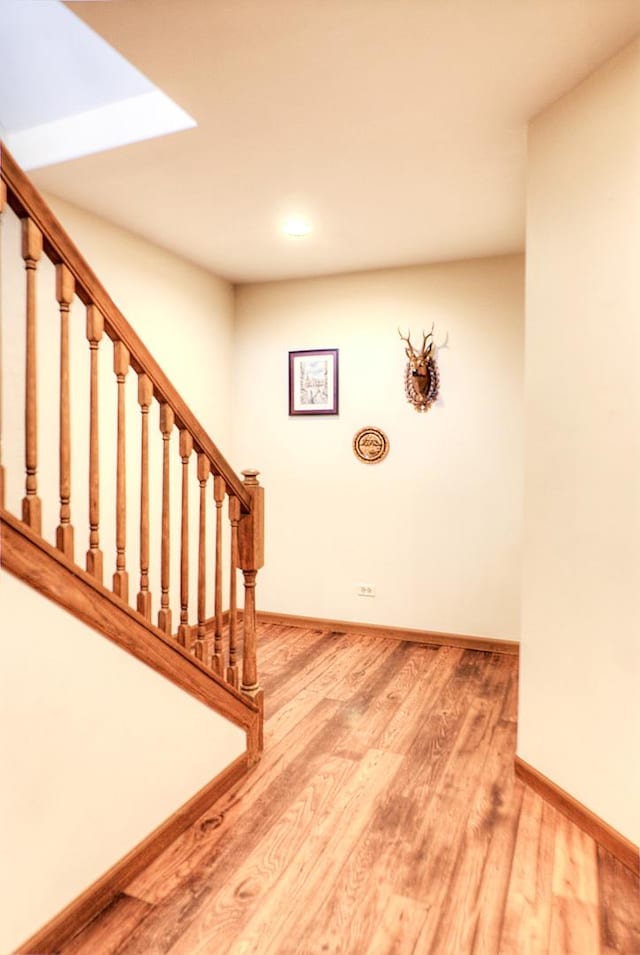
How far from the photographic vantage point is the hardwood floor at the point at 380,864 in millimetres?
1601

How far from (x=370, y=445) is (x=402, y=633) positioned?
4.49 feet

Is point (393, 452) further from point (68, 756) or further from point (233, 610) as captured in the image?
point (68, 756)

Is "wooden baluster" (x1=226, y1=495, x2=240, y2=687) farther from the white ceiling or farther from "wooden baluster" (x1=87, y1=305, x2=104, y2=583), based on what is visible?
the white ceiling

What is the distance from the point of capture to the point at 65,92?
2639 mm

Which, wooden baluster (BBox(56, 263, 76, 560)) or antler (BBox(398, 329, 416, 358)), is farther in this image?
antler (BBox(398, 329, 416, 358))

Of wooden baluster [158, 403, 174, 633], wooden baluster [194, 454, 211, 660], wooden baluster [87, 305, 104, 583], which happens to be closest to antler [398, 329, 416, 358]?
wooden baluster [194, 454, 211, 660]

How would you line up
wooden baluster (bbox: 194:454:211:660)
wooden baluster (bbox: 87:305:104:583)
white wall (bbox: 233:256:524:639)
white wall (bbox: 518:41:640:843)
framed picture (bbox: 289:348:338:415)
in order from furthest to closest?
framed picture (bbox: 289:348:338:415), white wall (bbox: 233:256:524:639), wooden baluster (bbox: 194:454:211:660), white wall (bbox: 518:41:640:843), wooden baluster (bbox: 87:305:104:583)

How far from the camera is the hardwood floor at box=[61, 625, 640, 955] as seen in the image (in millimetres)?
1601

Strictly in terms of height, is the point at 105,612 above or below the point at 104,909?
above

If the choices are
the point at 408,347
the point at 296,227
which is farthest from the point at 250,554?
the point at 408,347

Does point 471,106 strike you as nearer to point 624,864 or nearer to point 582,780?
point 582,780

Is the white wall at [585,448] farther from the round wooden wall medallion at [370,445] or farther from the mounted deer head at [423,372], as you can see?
the round wooden wall medallion at [370,445]

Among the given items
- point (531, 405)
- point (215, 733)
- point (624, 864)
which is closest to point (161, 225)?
point (531, 405)

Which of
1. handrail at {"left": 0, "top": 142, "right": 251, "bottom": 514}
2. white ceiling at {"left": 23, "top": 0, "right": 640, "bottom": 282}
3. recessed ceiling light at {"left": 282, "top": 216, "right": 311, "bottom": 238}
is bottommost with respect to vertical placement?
handrail at {"left": 0, "top": 142, "right": 251, "bottom": 514}
